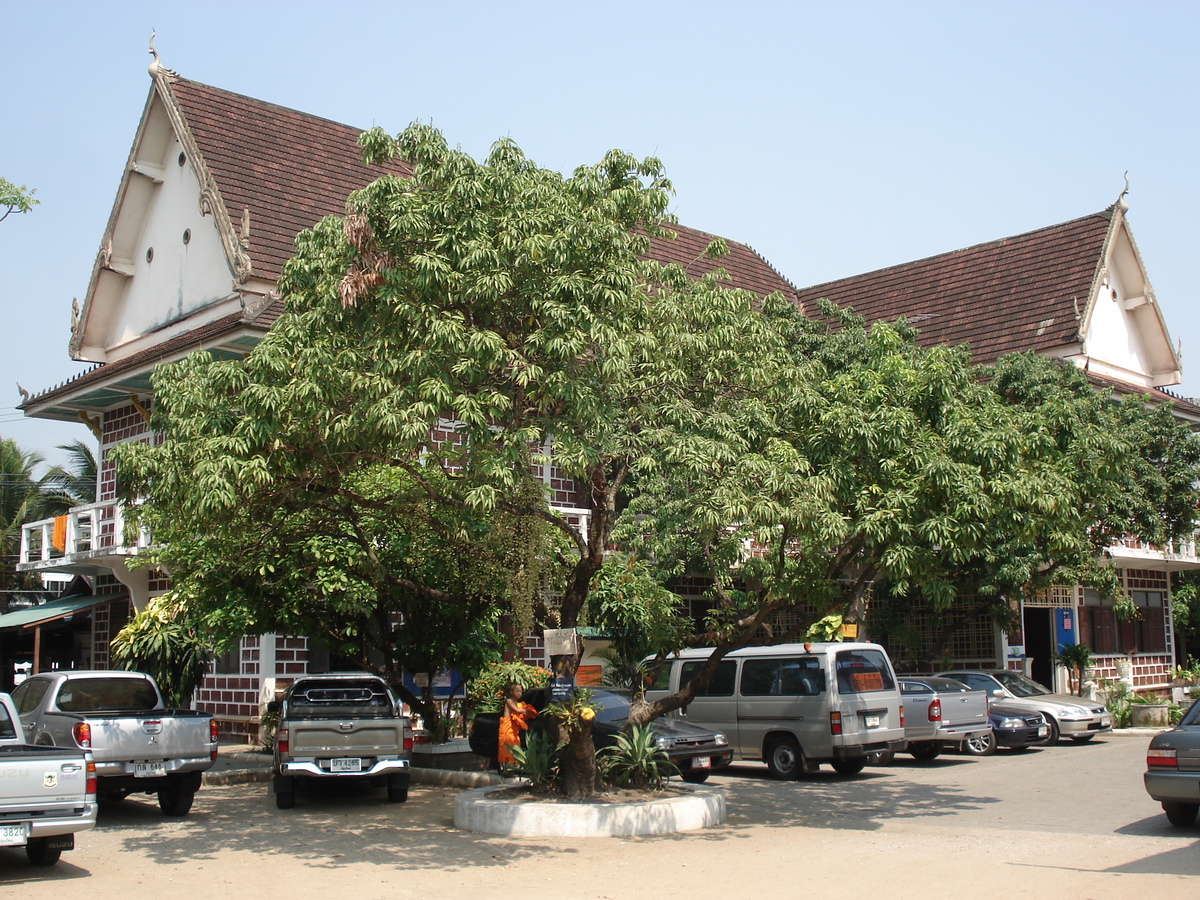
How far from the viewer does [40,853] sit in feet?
34.0

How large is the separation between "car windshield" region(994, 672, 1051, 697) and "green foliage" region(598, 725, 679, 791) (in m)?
10.9

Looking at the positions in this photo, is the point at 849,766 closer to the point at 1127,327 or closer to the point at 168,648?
the point at 168,648

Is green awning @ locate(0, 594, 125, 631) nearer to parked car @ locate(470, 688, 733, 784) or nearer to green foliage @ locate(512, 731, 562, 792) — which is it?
parked car @ locate(470, 688, 733, 784)

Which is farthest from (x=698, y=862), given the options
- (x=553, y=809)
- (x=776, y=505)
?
(x=776, y=505)

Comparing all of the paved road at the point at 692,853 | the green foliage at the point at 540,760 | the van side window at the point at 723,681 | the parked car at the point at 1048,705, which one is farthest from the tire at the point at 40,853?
the parked car at the point at 1048,705

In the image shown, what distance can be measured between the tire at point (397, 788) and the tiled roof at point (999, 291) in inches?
717

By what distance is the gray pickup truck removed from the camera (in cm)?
1374

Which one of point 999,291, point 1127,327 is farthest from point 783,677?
point 1127,327

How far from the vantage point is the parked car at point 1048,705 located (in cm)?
2112

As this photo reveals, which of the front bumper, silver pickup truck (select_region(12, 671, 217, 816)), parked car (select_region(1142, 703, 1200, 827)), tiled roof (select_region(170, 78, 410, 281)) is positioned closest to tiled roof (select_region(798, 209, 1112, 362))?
tiled roof (select_region(170, 78, 410, 281))

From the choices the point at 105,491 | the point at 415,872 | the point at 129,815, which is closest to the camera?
the point at 415,872

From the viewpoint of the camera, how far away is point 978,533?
11531 mm

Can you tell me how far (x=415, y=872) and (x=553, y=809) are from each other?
1.94 metres

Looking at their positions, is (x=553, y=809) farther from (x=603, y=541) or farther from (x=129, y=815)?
(x=129, y=815)
